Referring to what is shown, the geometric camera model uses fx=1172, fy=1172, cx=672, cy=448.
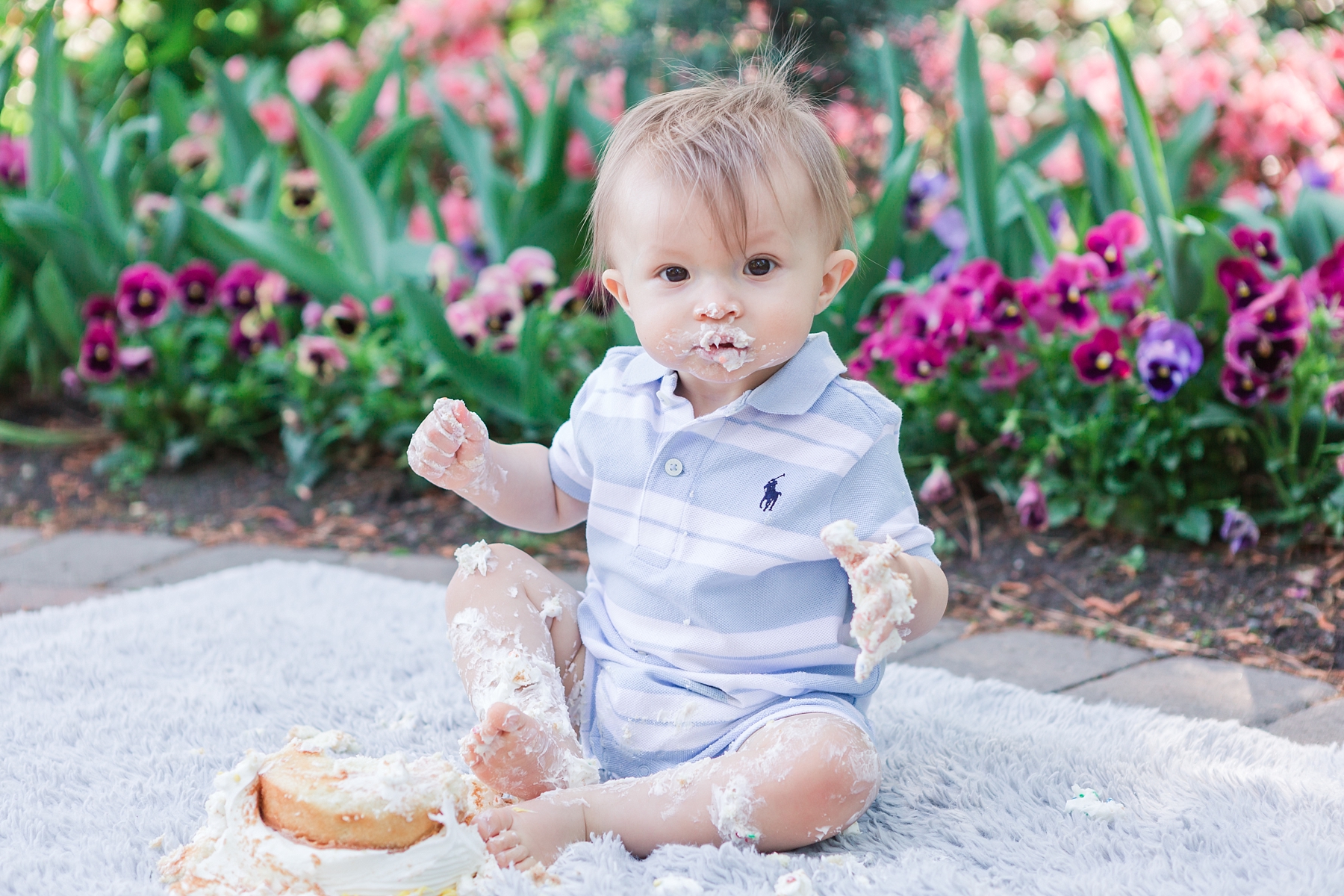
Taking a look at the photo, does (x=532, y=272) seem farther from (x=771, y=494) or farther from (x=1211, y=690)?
(x=1211, y=690)

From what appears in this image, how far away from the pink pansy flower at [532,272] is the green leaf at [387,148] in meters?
0.71

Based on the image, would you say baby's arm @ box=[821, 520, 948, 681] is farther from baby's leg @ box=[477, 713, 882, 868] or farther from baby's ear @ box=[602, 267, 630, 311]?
baby's ear @ box=[602, 267, 630, 311]

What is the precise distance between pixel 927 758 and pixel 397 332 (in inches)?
74.4

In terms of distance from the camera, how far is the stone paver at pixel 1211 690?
1.63 m

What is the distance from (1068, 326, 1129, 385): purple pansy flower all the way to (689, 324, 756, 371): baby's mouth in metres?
1.14

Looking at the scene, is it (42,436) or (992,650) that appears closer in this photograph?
(992,650)

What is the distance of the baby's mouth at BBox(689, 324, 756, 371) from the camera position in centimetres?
121

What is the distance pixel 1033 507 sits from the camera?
2.18m

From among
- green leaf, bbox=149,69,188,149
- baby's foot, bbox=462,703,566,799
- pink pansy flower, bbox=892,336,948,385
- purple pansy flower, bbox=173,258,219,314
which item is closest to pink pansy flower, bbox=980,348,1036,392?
pink pansy flower, bbox=892,336,948,385

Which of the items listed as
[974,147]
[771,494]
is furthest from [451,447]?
[974,147]

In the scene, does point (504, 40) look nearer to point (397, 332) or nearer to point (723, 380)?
point (397, 332)

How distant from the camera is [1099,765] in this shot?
1.37m

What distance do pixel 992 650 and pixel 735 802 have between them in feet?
2.88

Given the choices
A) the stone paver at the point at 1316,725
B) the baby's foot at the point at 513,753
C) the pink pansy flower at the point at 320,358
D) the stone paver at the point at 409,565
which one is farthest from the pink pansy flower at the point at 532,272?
the stone paver at the point at 1316,725
